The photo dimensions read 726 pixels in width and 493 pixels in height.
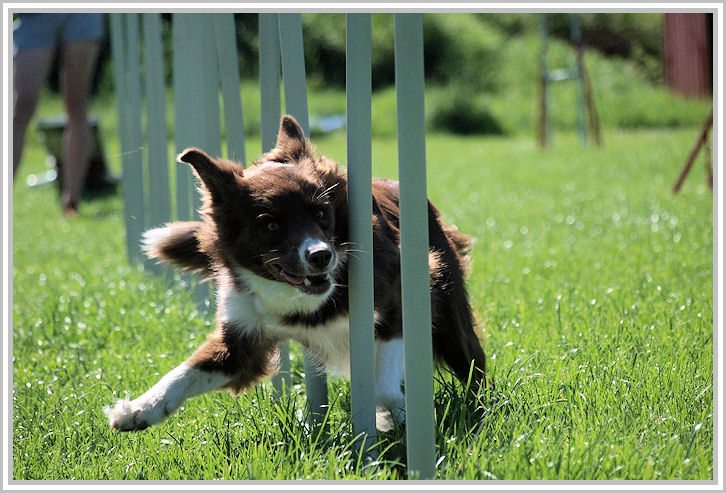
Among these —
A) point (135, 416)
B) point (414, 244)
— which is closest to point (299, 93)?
point (414, 244)

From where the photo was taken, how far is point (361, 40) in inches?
91.4

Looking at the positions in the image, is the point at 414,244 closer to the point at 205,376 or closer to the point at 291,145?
the point at 291,145

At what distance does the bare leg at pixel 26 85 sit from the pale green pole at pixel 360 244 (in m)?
3.85

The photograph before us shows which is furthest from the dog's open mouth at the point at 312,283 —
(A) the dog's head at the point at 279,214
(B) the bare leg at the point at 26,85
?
(B) the bare leg at the point at 26,85

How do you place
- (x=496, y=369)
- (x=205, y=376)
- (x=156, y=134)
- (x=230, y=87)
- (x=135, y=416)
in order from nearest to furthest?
(x=135, y=416), (x=205, y=376), (x=496, y=369), (x=230, y=87), (x=156, y=134)

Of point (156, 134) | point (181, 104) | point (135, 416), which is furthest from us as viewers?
point (156, 134)

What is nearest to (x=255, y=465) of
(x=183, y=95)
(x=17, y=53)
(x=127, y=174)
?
(x=183, y=95)

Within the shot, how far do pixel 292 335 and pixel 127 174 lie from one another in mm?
3486

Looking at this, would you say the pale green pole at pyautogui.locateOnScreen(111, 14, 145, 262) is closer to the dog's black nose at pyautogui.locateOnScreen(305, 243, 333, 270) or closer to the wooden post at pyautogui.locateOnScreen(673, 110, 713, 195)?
the dog's black nose at pyautogui.locateOnScreen(305, 243, 333, 270)

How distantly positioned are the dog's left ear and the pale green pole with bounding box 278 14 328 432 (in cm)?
5

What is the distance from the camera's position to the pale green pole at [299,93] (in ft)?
9.06

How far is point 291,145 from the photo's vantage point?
9.46ft

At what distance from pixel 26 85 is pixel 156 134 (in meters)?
1.32

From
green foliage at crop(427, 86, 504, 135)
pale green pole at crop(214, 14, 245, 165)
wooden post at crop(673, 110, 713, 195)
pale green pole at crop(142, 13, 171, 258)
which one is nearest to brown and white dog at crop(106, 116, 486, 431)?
pale green pole at crop(214, 14, 245, 165)
